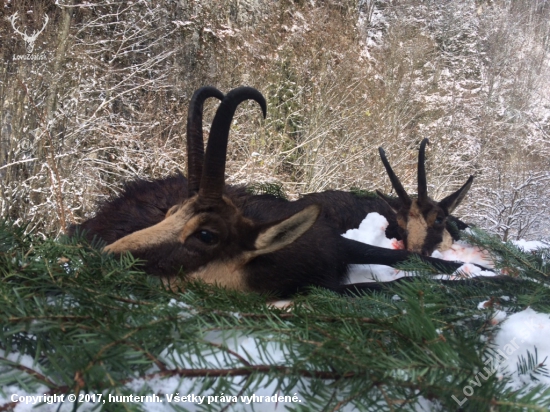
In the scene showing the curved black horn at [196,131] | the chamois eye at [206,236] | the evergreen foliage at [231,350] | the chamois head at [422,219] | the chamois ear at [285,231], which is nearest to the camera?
the evergreen foliage at [231,350]

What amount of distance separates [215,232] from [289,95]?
9474 millimetres

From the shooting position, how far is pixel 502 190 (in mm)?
13688

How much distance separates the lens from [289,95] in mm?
11461

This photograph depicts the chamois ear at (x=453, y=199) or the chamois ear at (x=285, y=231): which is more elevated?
the chamois ear at (x=453, y=199)

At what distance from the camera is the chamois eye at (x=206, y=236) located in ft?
8.19

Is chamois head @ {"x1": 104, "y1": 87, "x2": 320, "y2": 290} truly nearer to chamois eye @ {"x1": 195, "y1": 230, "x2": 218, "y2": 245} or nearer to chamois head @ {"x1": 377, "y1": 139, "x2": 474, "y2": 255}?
chamois eye @ {"x1": 195, "y1": 230, "x2": 218, "y2": 245}

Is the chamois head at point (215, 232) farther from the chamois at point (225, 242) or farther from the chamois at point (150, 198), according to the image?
the chamois at point (150, 198)

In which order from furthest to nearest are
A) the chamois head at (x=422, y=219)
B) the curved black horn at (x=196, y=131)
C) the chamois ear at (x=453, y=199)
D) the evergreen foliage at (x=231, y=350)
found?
1. the chamois ear at (x=453, y=199)
2. the chamois head at (x=422, y=219)
3. the curved black horn at (x=196, y=131)
4. the evergreen foliage at (x=231, y=350)

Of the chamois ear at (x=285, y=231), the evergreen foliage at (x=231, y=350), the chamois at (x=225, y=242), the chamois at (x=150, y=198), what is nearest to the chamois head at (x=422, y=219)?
the chamois at (x=150, y=198)

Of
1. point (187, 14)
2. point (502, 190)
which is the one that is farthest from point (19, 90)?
point (502, 190)

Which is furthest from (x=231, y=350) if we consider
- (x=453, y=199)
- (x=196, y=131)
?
(x=453, y=199)

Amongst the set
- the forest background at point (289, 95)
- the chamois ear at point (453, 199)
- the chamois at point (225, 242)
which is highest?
the forest background at point (289, 95)

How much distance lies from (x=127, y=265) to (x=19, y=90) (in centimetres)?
656

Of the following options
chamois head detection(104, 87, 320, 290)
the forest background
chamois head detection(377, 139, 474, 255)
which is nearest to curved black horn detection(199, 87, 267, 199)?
chamois head detection(104, 87, 320, 290)
